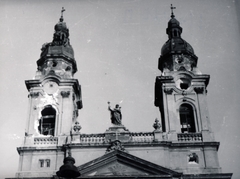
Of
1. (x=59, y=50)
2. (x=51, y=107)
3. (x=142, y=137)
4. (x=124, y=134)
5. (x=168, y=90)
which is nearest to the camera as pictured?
(x=124, y=134)

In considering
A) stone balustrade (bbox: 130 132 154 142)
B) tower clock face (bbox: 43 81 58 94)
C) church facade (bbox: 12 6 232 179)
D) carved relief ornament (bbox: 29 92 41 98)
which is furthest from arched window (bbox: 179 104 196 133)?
carved relief ornament (bbox: 29 92 41 98)

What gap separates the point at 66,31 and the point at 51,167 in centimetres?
1100

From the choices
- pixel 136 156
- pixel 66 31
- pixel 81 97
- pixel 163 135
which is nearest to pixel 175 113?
pixel 163 135

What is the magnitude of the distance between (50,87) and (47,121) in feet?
7.24

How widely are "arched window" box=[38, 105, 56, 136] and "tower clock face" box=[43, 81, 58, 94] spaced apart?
40.2 inches

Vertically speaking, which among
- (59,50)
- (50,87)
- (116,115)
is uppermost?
(59,50)

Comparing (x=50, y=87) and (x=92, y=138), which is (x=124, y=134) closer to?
(x=92, y=138)

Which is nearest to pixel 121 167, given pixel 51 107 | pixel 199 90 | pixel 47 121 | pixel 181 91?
pixel 47 121

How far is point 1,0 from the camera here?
20.5 m

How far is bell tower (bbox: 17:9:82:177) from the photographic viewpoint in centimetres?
2586

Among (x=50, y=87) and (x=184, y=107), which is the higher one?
(x=50, y=87)

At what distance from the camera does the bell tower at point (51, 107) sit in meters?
25.9

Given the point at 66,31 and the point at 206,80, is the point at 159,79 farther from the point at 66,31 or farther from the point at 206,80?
the point at 66,31

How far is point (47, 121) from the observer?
92.8 feet
